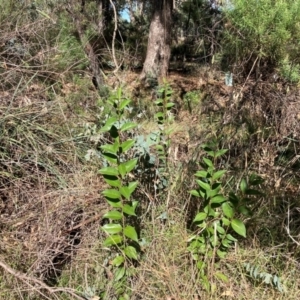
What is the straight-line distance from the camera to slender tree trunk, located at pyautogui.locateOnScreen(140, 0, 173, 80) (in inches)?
218

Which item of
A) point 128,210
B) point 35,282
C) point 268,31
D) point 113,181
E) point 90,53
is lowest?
point 35,282

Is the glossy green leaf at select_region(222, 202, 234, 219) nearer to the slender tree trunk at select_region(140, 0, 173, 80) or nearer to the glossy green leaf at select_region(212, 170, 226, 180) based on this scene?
the glossy green leaf at select_region(212, 170, 226, 180)

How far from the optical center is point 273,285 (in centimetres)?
194

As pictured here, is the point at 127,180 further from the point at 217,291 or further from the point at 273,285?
the point at 273,285

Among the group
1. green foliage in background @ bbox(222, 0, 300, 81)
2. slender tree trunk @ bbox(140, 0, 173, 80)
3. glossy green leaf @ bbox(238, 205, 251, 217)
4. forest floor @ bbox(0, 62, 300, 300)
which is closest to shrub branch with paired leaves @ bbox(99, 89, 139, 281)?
forest floor @ bbox(0, 62, 300, 300)

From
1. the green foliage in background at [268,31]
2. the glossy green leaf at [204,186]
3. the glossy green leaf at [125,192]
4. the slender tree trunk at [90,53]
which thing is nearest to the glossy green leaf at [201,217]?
the glossy green leaf at [204,186]

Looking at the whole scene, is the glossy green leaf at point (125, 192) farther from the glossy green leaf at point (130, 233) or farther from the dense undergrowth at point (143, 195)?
the glossy green leaf at point (130, 233)

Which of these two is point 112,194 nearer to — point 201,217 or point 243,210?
point 201,217

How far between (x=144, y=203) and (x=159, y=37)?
12.4ft

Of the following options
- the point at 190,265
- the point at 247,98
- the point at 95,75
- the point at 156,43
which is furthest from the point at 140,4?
the point at 190,265

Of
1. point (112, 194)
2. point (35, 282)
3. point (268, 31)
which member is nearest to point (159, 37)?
point (268, 31)

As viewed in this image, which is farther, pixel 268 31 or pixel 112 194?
pixel 268 31

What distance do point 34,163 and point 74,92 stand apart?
103 cm

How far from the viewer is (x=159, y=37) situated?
5.63 meters
